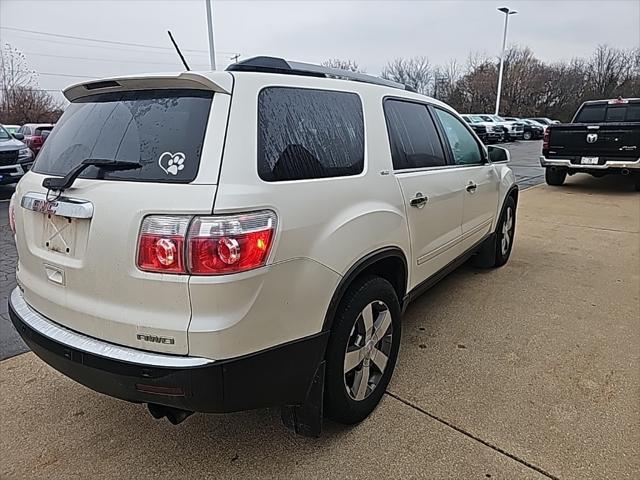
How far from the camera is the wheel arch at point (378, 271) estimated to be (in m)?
2.12

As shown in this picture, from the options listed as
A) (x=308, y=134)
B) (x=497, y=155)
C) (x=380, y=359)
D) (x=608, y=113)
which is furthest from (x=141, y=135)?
(x=608, y=113)

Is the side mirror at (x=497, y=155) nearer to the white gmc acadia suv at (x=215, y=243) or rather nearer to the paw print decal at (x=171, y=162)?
the white gmc acadia suv at (x=215, y=243)

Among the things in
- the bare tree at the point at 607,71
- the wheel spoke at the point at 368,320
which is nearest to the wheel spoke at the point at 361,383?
the wheel spoke at the point at 368,320

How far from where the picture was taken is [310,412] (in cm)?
217

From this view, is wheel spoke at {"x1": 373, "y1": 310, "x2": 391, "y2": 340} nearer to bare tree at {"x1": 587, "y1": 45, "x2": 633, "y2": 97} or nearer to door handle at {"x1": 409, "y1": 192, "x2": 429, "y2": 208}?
door handle at {"x1": 409, "y1": 192, "x2": 429, "y2": 208}

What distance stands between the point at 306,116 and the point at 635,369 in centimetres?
266

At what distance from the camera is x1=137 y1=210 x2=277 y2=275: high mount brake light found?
169 cm

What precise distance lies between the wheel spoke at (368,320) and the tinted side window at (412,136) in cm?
84

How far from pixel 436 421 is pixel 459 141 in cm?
232

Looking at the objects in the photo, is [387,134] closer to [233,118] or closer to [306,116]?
[306,116]

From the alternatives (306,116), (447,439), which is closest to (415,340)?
(447,439)

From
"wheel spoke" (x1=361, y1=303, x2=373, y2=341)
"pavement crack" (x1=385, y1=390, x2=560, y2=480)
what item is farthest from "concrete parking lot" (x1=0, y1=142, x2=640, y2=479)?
"wheel spoke" (x1=361, y1=303, x2=373, y2=341)

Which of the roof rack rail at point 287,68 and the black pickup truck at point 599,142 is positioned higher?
the roof rack rail at point 287,68

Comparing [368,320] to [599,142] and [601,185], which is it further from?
[601,185]
